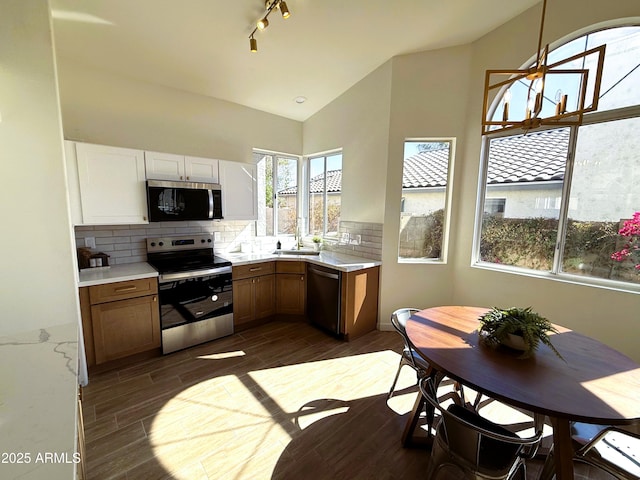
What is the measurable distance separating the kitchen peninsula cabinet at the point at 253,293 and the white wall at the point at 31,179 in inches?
60.4

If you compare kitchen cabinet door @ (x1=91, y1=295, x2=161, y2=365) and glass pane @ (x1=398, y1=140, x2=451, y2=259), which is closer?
kitchen cabinet door @ (x1=91, y1=295, x2=161, y2=365)

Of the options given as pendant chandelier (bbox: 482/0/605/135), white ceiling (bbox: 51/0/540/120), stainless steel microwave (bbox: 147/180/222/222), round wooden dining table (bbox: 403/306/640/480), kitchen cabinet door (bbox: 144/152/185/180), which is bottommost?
round wooden dining table (bbox: 403/306/640/480)

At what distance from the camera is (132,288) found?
8.28 feet

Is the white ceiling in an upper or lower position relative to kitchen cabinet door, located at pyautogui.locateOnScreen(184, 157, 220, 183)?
upper

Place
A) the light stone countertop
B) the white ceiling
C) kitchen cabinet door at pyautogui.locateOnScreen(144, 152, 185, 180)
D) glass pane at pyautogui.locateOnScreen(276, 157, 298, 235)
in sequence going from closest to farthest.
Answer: the light stone countertop → the white ceiling → kitchen cabinet door at pyautogui.locateOnScreen(144, 152, 185, 180) → glass pane at pyautogui.locateOnScreen(276, 157, 298, 235)

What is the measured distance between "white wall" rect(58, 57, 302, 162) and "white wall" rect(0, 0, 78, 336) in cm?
79

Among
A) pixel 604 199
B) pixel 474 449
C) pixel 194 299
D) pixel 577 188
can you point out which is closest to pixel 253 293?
pixel 194 299

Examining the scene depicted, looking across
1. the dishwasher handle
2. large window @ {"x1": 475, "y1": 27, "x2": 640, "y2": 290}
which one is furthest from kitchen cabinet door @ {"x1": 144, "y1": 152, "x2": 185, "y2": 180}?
large window @ {"x1": 475, "y1": 27, "x2": 640, "y2": 290}

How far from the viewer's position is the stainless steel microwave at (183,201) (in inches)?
108

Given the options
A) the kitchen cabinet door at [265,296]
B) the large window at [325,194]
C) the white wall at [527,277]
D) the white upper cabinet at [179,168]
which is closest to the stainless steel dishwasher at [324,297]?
the kitchen cabinet door at [265,296]

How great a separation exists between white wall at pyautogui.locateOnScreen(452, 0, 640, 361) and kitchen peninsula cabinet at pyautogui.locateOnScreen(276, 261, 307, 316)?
6.34ft

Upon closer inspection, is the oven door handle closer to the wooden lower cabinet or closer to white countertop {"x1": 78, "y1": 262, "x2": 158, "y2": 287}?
white countertop {"x1": 78, "y1": 262, "x2": 158, "y2": 287}

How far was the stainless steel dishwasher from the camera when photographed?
3.14 meters

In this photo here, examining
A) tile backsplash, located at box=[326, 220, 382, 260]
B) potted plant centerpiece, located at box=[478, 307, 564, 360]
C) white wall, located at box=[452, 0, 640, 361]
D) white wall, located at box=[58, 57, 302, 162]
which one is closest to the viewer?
potted plant centerpiece, located at box=[478, 307, 564, 360]
